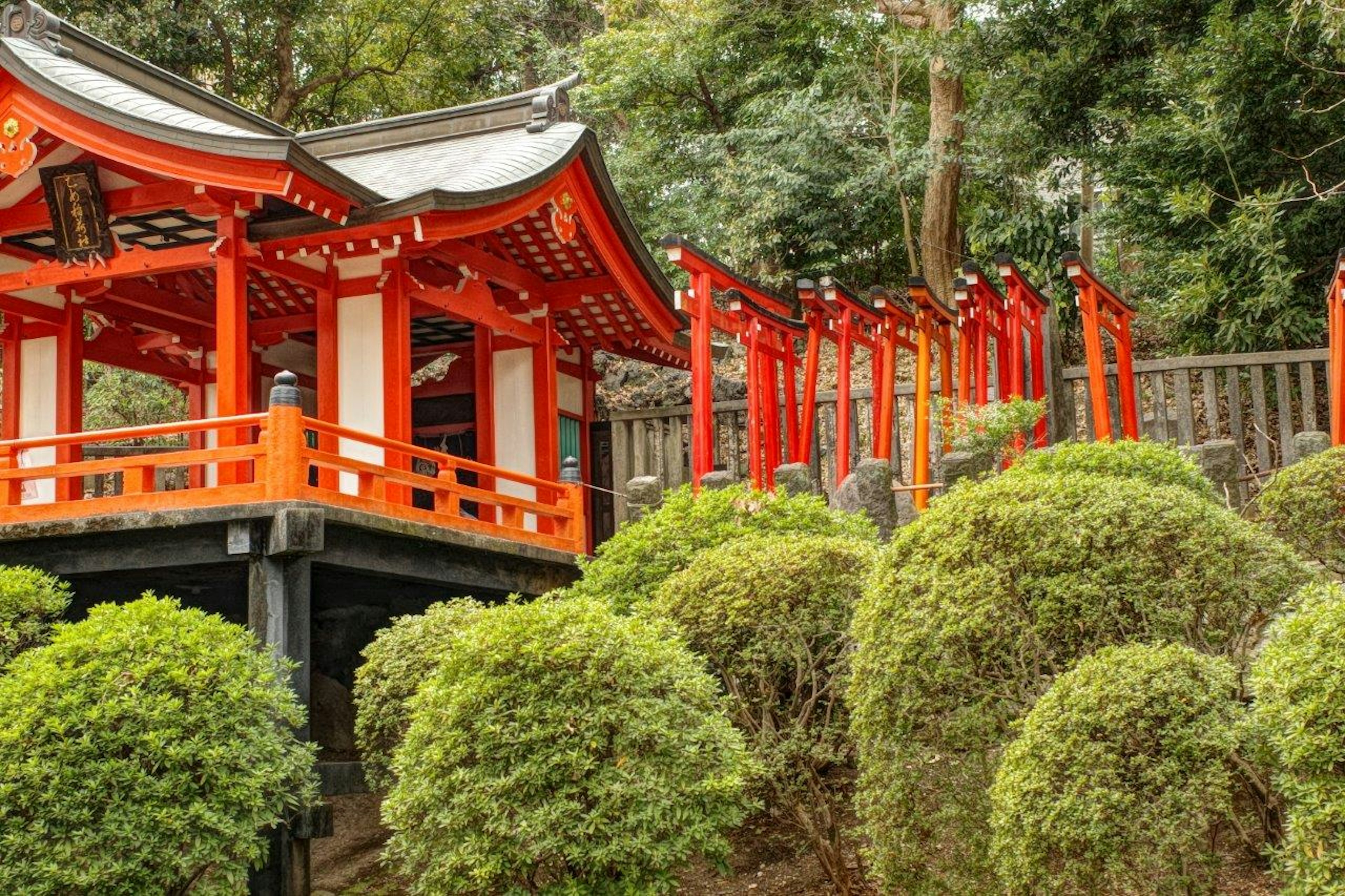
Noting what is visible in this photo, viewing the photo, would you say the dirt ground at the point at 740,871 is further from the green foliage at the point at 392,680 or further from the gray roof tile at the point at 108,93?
the gray roof tile at the point at 108,93

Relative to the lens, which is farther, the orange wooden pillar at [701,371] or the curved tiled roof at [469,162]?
the orange wooden pillar at [701,371]

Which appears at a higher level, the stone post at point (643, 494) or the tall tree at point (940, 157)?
the tall tree at point (940, 157)

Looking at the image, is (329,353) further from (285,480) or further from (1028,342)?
(1028,342)

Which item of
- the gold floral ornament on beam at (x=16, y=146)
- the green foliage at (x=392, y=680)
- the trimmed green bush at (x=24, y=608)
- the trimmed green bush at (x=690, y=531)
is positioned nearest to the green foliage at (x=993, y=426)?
the trimmed green bush at (x=690, y=531)

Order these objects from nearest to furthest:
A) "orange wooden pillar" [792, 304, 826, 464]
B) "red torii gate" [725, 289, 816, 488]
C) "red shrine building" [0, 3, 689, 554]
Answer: "red shrine building" [0, 3, 689, 554], "red torii gate" [725, 289, 816, 488], "orange wooden pillar" [792, 304, 826, 464]

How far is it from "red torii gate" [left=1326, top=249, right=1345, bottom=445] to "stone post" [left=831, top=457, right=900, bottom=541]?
3.68m

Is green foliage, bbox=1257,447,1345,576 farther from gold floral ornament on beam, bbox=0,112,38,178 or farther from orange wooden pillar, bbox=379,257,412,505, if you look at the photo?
gold floral ornament on beam, bbox=0,112,38,178

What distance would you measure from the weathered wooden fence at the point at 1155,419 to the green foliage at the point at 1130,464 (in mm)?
2589

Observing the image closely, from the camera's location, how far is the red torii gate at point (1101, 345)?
39.3 ft

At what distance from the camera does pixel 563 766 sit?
6117 mm

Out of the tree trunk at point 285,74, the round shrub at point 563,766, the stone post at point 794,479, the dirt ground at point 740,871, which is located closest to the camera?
the round shrub at point 563,766

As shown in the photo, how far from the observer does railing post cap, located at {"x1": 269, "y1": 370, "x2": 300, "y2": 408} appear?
29.2 ft

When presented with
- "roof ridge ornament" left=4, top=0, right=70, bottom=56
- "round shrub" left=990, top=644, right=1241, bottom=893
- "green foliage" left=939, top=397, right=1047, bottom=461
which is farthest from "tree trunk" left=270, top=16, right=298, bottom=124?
"round shrub" left=990, top=644, right=1241, bottom=893

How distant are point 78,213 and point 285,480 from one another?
3.51 meters
